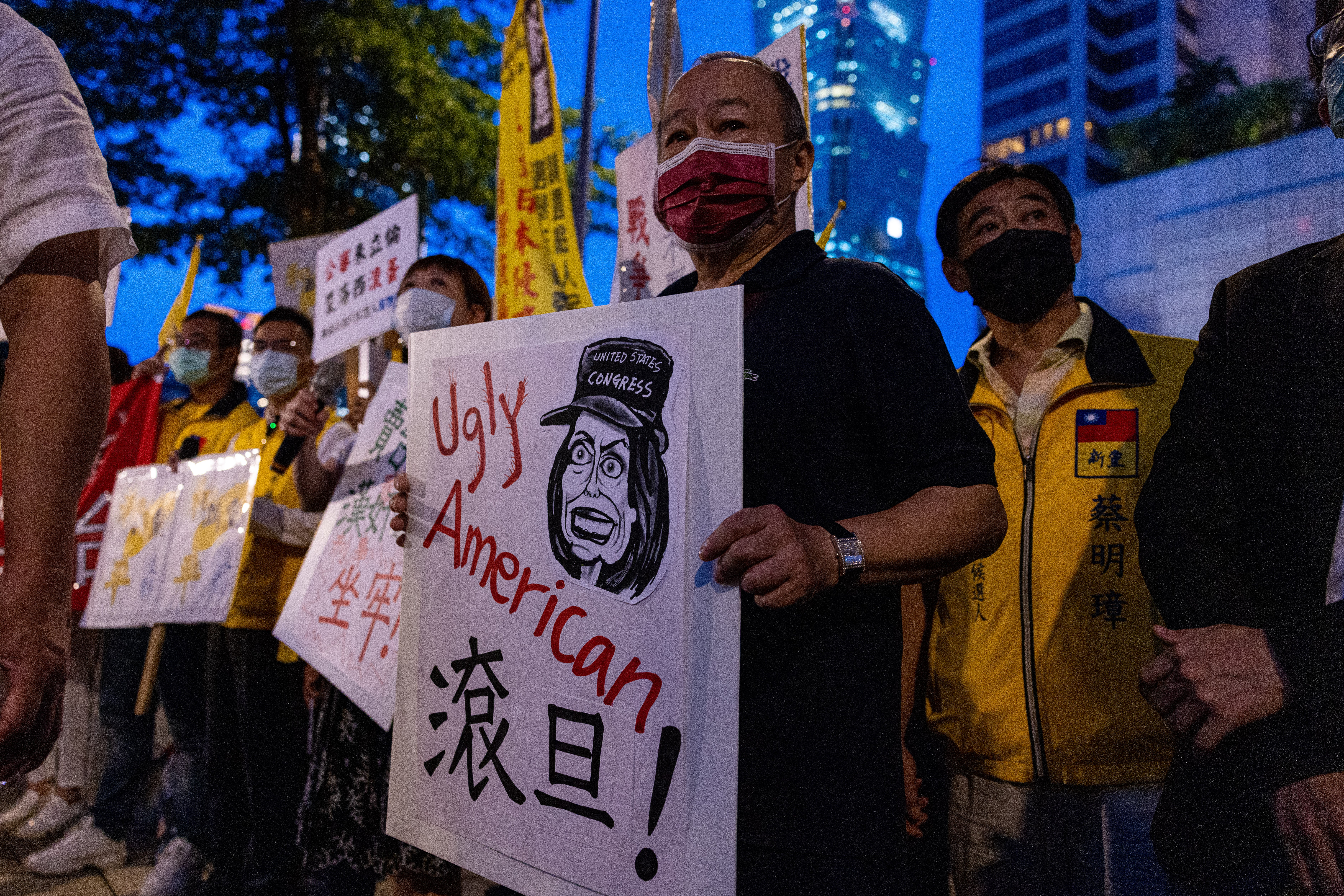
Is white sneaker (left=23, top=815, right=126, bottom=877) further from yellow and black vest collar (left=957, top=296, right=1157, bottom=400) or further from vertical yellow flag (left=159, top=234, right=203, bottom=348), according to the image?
yellow and black vest collar (left=957, top=296, right=1157, bottom=400)

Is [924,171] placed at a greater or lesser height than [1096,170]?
greater

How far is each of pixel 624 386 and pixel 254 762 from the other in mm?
2485

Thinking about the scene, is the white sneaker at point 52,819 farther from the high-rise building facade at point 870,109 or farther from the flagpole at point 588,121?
the high-rise building facade at point 870,109

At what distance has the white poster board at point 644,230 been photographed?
128 inches

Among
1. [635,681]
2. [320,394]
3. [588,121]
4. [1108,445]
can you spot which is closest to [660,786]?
[635,681]

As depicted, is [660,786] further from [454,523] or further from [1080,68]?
[1080,68]

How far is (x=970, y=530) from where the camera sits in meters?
1.15

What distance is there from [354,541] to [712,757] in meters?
1.80

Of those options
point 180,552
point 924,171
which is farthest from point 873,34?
point 180,552

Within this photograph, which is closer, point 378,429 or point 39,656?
point 39,656

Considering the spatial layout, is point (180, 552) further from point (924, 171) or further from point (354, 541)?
point (924, 171)

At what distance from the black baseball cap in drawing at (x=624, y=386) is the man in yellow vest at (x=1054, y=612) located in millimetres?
1030

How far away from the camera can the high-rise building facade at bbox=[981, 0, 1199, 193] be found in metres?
2.70

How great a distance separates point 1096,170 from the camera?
1120 cm
